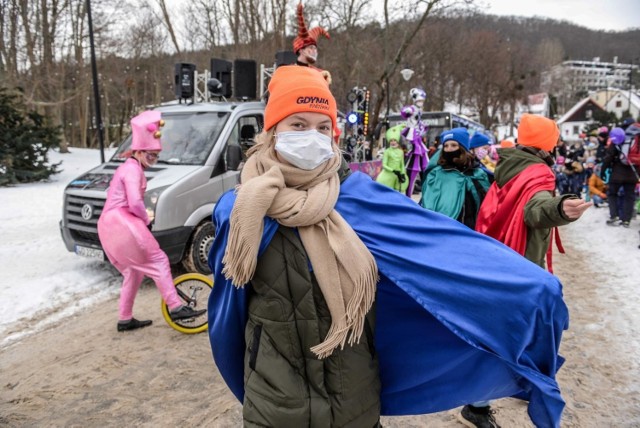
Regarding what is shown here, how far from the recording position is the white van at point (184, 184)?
6191 mm

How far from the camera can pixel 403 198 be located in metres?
2.01

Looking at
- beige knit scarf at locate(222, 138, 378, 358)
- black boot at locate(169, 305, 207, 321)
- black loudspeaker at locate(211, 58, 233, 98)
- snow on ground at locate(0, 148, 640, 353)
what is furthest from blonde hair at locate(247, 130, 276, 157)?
black loudspeaker at locate(211, 58, 233, 98)

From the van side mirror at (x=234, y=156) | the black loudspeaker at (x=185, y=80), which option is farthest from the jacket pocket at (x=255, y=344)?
the black loudspeaker at (x=185, y=80)

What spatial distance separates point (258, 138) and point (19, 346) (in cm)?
413

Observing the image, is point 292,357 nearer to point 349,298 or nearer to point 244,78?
point 349,298

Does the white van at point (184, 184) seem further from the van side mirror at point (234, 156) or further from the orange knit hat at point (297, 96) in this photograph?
the orange knit hat at point (297, 96)

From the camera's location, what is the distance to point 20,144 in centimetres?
1548

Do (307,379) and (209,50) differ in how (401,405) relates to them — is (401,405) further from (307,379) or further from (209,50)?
(209,50)

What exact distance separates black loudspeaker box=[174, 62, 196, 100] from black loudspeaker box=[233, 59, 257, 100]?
0.87 metres

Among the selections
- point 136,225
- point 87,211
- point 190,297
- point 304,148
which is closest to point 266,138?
point 304,148

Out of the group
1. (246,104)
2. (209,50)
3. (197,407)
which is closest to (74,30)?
(209,50)

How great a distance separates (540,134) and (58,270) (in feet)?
21.2

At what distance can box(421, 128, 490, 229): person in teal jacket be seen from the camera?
416cm

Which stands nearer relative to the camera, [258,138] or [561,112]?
[258,138]
